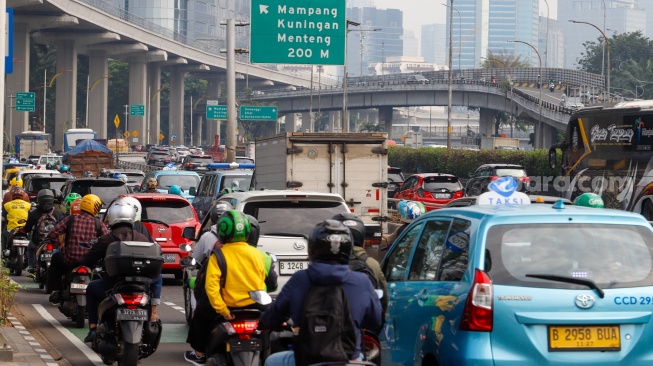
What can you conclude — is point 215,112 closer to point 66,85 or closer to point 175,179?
point 66,85

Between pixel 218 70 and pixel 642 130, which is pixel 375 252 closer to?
pixel 642 130

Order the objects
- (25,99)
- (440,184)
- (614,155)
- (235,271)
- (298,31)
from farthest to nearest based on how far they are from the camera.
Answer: (25,99)
(440,184)
(298,31)
(614,155)
(235,271)

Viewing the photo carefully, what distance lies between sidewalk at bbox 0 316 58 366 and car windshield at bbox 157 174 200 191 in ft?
59.1

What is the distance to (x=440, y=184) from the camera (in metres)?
38.1

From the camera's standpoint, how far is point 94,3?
305 ft

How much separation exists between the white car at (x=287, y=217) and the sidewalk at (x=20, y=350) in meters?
2.46

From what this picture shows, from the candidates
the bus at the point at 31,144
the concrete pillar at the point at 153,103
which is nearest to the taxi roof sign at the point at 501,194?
the bus at the point at 31,144

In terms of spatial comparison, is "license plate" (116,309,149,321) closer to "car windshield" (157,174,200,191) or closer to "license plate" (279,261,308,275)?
"license plate" (279,261,308,275)

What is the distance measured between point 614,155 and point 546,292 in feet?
81.5

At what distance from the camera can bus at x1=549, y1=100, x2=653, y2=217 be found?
29656 mm

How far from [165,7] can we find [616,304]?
17958 centimetres

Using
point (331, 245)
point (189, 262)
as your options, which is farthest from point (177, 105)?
point (331, 245)

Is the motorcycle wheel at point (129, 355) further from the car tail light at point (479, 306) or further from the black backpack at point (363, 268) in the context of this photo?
the car tail light at point (479, 306)

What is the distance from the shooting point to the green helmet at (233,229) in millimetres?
8539
